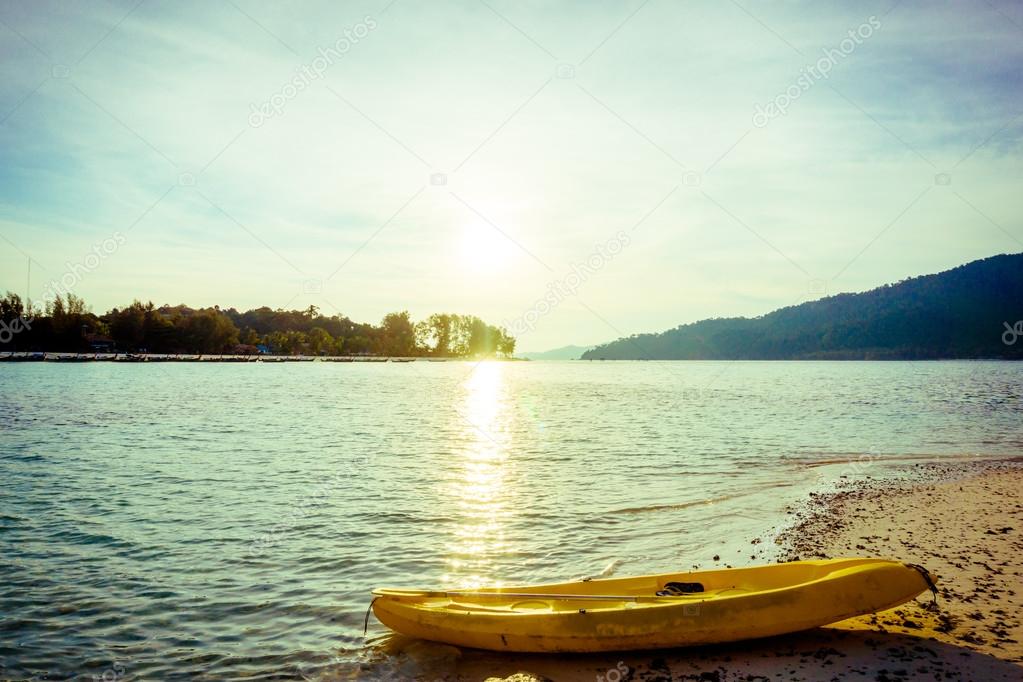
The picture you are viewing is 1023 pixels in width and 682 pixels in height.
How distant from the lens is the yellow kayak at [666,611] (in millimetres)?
7133

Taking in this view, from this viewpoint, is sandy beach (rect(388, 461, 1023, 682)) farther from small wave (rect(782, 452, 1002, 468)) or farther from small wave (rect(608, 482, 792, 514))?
small wave (rect(782, 452, 1002, 468))

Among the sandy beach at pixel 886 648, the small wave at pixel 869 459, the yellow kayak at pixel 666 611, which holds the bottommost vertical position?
the small wave at pixel 869 459

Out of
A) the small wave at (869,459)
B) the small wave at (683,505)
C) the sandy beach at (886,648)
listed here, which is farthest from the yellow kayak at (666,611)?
the small wave at (869,459)

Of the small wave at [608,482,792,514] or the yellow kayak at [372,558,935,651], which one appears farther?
the small wave at [608,482,792,514]

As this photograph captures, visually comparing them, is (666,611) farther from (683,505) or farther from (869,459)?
(869,459)

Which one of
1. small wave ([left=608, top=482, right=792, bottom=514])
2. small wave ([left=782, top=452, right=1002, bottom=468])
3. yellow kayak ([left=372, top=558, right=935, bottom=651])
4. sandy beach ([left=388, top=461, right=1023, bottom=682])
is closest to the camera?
sandy beach ([left=388, top=461, right=1023, bottom=682])

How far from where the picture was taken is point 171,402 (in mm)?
47812

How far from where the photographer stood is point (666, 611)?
7.16 meters

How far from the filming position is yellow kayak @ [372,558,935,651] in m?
7.13

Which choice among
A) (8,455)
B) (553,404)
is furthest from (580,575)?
(553,404)

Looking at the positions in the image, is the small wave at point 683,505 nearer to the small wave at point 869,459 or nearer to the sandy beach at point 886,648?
the sandy beach at point 886,648

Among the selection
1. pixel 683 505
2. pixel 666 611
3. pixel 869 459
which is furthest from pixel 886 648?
pixel 869 459

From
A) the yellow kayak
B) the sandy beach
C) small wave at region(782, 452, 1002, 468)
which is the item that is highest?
the yellow kayak

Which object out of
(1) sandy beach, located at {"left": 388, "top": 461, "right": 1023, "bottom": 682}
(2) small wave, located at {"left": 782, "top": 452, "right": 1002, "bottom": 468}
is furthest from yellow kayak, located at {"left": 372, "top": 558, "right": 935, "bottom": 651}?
(2) small wave, located at {"left": 782, "top": 452, "right": 1002, "bottom": 468}
